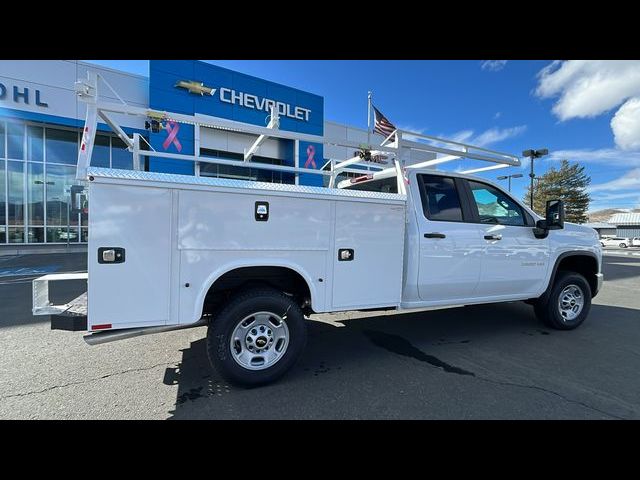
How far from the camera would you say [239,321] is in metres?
3.06

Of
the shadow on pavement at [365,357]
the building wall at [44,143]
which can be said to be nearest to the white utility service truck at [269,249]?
the shadow on pavement at [365,357]

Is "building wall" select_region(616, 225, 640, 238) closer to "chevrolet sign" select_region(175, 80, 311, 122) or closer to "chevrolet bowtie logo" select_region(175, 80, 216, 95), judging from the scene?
"chevrolet sign" select_region(175, 80, 311, 122)

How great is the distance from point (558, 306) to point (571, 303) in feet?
1.05

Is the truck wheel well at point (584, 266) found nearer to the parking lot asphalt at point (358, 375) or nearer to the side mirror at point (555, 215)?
the parking lot asphalt at point (358, 375)

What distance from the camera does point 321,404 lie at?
9.63ft

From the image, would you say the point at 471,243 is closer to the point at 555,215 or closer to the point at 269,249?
the point at 555,215

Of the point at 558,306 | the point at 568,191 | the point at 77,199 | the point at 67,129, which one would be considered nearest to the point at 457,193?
the point at 558,306

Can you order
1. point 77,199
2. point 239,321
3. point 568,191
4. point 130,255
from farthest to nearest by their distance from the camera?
point 568,191, point 77,199, point 239,321, point 130,255

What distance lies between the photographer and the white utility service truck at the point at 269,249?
273cm

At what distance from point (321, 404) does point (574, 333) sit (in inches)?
168

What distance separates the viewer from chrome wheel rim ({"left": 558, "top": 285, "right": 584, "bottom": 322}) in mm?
5145

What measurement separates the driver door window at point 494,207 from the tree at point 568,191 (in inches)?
1579
